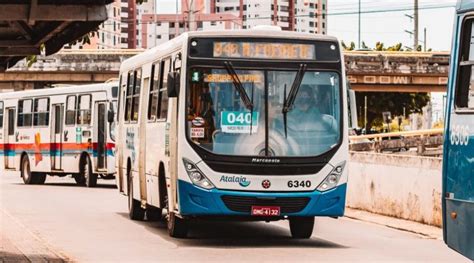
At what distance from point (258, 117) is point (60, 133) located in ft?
70.6

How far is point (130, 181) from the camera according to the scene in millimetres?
23938

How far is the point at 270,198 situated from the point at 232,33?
2.41 metres

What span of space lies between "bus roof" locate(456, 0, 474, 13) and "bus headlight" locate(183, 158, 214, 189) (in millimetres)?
6177

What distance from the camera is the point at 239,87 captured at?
736 inches

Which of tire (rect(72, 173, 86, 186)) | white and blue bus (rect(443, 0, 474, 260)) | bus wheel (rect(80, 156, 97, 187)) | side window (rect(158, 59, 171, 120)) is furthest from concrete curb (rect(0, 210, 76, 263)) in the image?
tire (rect(72, 173, 86, 186))

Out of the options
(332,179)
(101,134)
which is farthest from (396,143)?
(332,179)

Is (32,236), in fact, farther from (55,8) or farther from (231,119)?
(55,8)

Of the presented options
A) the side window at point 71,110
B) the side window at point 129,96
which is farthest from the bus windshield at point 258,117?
the side window at point 71,110

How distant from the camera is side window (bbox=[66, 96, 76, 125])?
38.7 meters

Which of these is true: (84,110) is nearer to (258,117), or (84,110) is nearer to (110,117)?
(110,117)

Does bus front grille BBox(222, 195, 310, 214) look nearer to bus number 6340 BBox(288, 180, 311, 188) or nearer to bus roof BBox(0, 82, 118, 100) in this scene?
bus number 6340 BBox(288, 180, 311, 188)

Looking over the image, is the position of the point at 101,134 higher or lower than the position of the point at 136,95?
lower

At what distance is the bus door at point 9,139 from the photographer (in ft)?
140

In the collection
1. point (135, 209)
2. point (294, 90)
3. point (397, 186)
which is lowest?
point (135, 209)
